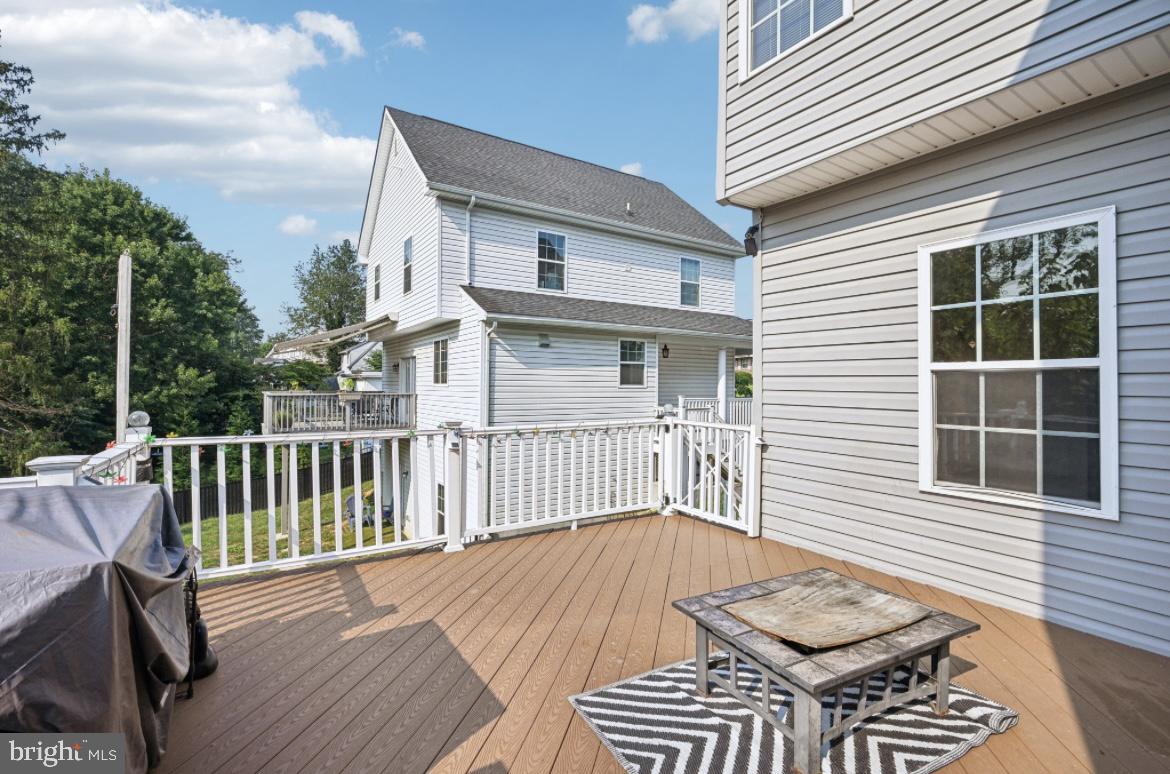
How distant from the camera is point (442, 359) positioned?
10.9 m

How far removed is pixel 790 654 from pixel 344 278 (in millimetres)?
30579

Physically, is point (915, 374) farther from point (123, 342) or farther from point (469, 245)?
point (469, 245)

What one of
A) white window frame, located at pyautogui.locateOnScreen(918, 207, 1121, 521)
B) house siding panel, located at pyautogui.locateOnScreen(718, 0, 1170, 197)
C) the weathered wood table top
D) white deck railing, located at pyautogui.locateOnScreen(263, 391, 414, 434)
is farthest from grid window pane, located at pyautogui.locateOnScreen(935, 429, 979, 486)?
white deck railing, located at pyautogui.locateOnScreen(263, 391, 414, 434)

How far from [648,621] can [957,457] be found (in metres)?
2.17

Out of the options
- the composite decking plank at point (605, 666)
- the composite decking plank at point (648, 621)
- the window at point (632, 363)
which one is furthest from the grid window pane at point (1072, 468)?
the window at point (632, 363)

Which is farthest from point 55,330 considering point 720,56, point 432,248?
point 720,56

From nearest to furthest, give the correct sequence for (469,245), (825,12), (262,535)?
(825,12) < (469,245) < (262,535)

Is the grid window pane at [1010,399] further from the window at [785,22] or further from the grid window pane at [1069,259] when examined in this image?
the window at [785,22]

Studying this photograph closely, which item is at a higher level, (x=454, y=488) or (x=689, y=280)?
(x=689, y=280)

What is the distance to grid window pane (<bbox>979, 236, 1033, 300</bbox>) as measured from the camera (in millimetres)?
2916

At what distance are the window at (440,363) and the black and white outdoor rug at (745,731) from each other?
9248mm

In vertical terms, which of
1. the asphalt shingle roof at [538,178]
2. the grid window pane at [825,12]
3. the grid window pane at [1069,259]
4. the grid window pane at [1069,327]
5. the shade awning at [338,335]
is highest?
the asphalt shingle roof at [538,178]

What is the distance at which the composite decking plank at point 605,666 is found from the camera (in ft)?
5.82

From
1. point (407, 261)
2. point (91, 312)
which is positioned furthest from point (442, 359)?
point (91, 312)
